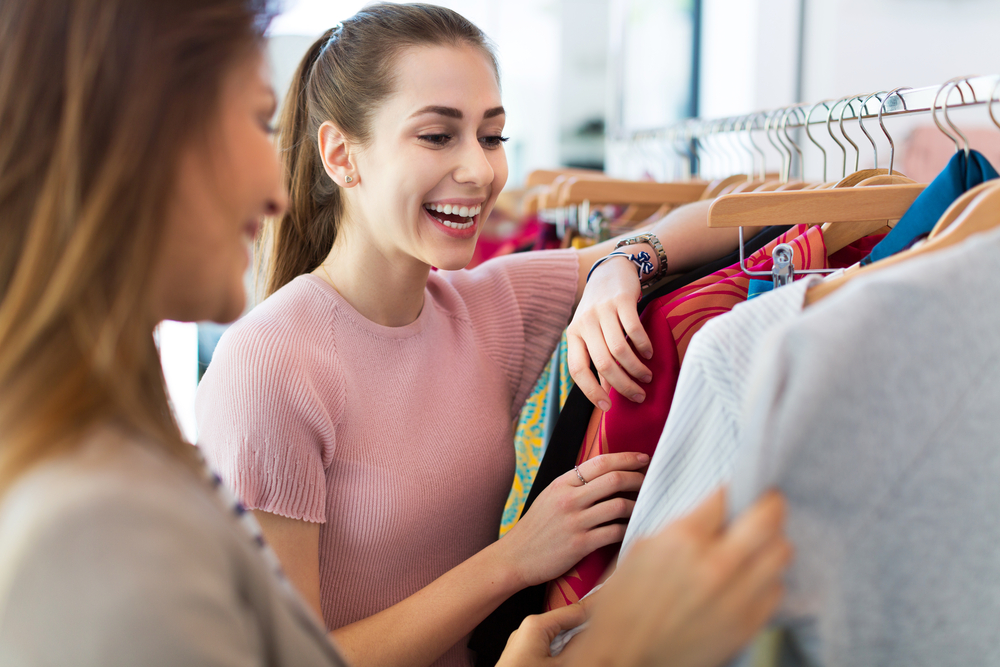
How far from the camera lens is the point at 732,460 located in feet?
2.01

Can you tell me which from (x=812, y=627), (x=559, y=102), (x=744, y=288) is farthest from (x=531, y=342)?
(x=559, y=102)

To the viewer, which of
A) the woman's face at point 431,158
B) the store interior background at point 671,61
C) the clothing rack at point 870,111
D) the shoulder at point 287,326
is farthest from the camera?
the store interior background at point 671,61

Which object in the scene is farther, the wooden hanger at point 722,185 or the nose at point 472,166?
the wooden hanger at point 722,185

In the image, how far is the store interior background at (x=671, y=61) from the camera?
7.88 ft

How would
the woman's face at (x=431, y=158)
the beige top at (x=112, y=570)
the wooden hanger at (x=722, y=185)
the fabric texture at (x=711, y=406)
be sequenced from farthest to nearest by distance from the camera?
the wooden hanger at (x=722, y=185) → the woman's face at (x=431, y=158) → the fabric texture at (x=711, y=406) → the beige top at (x=112, y=570)

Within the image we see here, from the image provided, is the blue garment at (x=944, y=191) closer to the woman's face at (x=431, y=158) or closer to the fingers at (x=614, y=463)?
the fingers at (x=614, y=463)

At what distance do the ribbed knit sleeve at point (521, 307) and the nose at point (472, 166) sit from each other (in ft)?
0.80

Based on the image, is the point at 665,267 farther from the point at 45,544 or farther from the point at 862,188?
the point at 45,544

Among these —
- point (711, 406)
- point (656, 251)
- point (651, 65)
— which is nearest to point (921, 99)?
point (656, 251)

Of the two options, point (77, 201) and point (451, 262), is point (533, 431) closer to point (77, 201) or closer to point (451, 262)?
point (451, 262)

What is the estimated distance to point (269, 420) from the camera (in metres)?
0.88

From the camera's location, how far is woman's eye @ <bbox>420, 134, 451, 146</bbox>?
103 cm

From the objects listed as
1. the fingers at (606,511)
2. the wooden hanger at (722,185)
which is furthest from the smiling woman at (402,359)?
the wooden hanger at (722,185)

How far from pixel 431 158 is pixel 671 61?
3.35m
